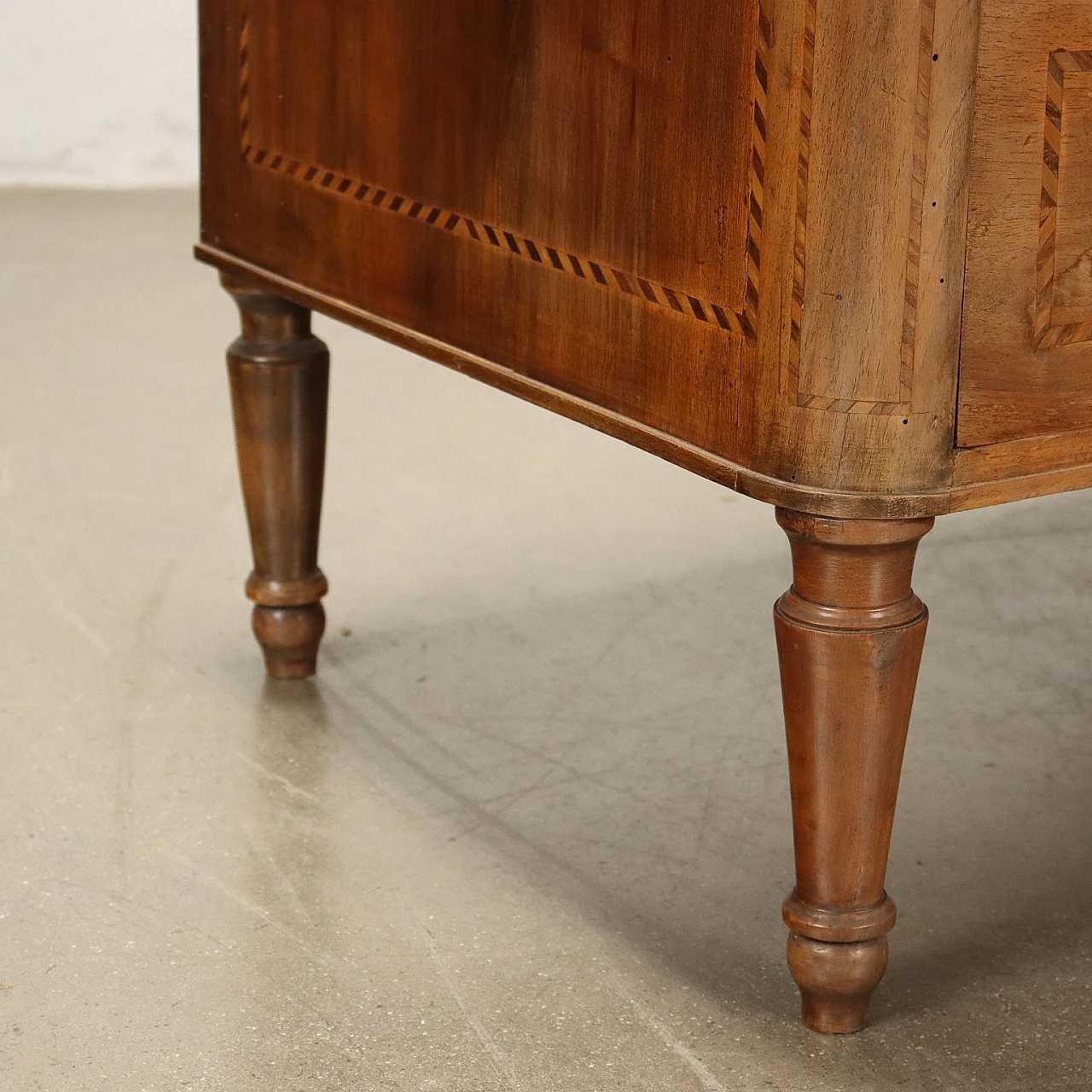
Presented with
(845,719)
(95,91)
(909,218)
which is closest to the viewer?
(909,218)

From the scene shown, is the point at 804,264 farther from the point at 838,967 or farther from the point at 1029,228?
the point at 838,967

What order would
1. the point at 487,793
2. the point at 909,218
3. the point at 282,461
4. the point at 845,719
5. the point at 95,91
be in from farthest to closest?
the point at 95,91 < the point at 282,461 < the point at 487,793 < the point at 845,719 < the point at 909,218

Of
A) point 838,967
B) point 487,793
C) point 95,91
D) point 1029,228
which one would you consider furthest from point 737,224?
point 95,91

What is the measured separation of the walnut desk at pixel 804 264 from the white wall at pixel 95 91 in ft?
12.6

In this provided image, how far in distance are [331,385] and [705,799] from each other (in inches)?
68.3

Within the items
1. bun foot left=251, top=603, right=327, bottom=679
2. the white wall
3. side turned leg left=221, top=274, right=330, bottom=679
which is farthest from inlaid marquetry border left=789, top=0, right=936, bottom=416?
the white wall

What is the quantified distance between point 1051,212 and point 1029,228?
0.02 meters

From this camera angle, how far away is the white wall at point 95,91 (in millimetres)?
5164

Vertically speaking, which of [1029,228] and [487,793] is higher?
[1029,228]

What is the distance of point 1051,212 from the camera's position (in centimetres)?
114

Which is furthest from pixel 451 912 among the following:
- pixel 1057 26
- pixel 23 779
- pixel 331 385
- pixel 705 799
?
pixel 331 385

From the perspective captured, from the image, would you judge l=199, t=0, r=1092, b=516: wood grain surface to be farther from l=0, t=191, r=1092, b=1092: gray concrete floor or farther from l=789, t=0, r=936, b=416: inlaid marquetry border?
l=0, t=191, r=1092, b=1092: gray concrete floor

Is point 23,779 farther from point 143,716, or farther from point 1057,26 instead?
point 1057,26

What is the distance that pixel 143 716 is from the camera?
198cm
